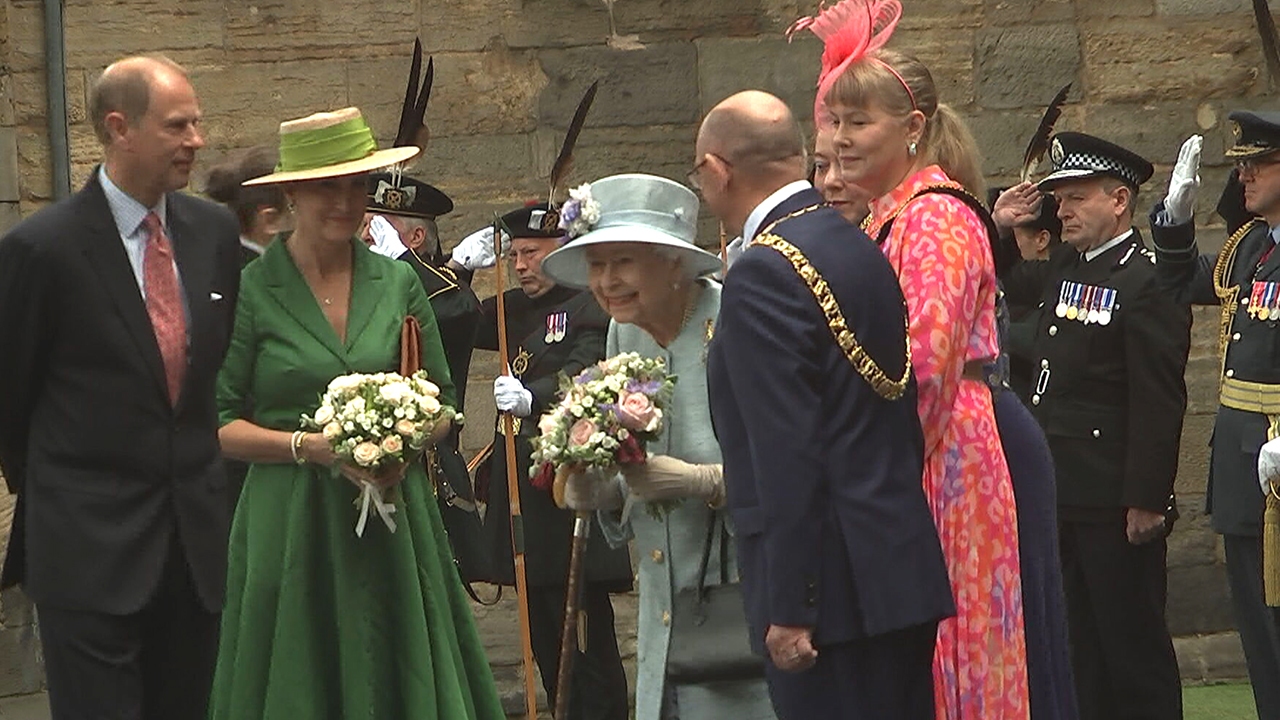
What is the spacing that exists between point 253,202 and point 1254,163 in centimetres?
322

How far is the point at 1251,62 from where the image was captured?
976 cm

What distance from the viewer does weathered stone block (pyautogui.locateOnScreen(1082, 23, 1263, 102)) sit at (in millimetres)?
9766

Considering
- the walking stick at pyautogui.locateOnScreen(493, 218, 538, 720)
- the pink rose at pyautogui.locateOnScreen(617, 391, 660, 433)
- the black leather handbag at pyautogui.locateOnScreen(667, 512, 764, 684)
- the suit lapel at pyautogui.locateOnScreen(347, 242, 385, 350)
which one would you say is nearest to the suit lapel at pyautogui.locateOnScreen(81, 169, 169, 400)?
the suit lapel at pyautogui.locateOnScreen(347, 242, 385, 350)

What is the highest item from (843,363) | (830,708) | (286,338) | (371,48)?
(371,48)

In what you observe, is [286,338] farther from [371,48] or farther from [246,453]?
[371,48]

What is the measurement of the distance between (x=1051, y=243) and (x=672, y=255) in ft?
12.7

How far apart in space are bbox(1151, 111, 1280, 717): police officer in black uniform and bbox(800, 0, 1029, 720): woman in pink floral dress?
79.7 inches

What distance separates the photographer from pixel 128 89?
18.2 ft

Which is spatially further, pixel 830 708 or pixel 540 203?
pixel 540 203

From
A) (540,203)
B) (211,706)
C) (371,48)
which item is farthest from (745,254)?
(371,48)

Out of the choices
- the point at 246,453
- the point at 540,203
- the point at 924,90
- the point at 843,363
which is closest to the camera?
the point at 843,363

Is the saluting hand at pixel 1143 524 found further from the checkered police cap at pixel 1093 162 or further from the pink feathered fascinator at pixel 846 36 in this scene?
the pink feathered fascinator at pixel 846 36

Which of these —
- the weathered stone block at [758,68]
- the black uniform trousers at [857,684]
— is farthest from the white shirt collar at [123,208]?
the weathered stone block at [758,68]

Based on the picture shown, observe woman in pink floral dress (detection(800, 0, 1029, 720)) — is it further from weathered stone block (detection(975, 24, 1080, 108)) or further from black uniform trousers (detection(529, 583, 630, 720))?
weathered stone block (detection(975, 24, 1080, 108))
